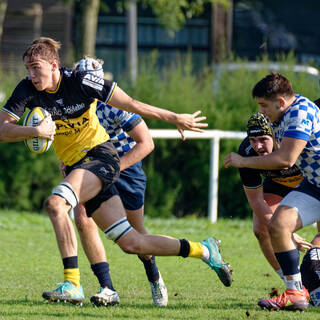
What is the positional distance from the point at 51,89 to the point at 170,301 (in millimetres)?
2078

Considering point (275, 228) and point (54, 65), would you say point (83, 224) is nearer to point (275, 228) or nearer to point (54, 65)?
point (54, 65)

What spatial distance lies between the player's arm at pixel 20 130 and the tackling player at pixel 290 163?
142 cm

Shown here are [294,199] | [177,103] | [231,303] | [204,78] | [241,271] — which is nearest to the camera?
[294,199]

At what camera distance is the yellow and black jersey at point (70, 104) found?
634 centimetres

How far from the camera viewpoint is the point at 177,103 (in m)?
13.1

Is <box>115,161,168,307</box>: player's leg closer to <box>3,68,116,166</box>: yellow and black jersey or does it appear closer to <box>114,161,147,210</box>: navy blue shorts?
<box>114,161,147,210</box>: navy blue shorts

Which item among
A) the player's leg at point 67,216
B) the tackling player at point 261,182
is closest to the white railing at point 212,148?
the tackling player at point 261,182

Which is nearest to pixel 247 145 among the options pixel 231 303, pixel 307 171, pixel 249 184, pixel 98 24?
pixel 249 184

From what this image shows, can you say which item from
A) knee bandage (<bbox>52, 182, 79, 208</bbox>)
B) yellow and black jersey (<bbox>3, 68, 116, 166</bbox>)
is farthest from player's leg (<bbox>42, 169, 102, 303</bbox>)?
yellow and black jersey (<bbox>3, 68, 116, 166</bbox>)

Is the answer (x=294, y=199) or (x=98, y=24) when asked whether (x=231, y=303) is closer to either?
(x=294, y=199)

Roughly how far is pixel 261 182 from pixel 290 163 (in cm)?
100

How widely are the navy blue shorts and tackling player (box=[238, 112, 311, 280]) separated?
99 centimetres

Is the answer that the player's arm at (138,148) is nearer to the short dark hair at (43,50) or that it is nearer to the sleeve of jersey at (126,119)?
the sleeve of jersey at (126,119)

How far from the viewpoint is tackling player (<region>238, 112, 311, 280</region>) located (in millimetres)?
6633
